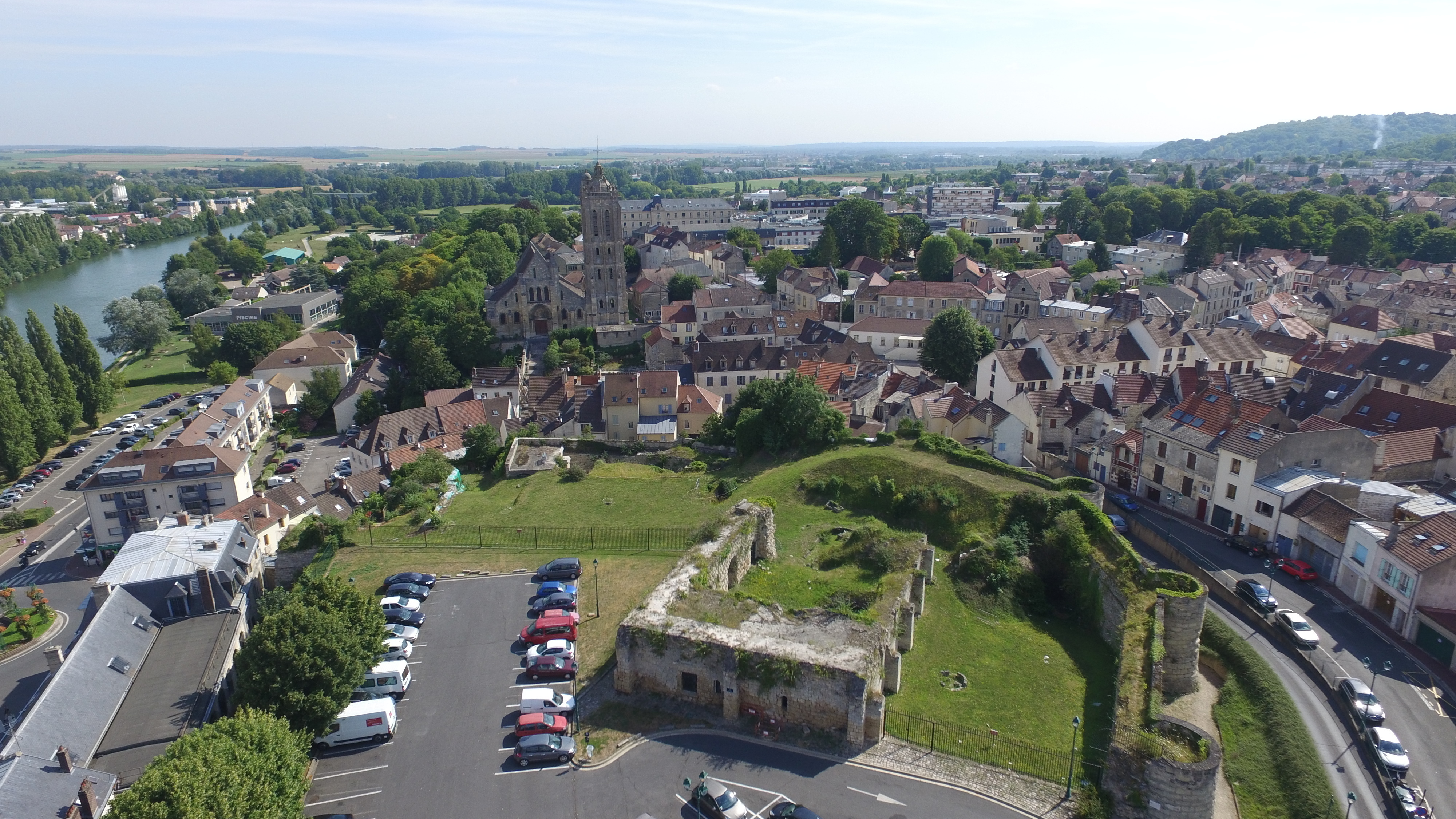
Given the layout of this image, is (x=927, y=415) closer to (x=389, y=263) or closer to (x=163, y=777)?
(x=163, y=777)

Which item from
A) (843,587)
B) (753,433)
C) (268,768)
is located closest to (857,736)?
(843,587)

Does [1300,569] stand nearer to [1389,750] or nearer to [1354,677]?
[1354,677]

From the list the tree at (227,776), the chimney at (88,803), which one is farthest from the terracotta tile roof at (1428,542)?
the chimney at (88,803)

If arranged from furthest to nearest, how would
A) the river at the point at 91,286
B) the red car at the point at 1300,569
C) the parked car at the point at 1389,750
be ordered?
1. the river at the point at 91,286
2. the red car at the point at 1300,569
3. the parked car at the point at 1389,750

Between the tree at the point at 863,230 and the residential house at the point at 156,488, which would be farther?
the tree at the point at 863,230

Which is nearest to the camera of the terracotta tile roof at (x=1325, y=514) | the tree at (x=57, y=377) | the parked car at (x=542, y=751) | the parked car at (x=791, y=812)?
the parked car at (x=791, y=812)

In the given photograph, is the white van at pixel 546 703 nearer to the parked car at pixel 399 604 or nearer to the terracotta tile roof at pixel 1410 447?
the parked car at pixel 399 604
